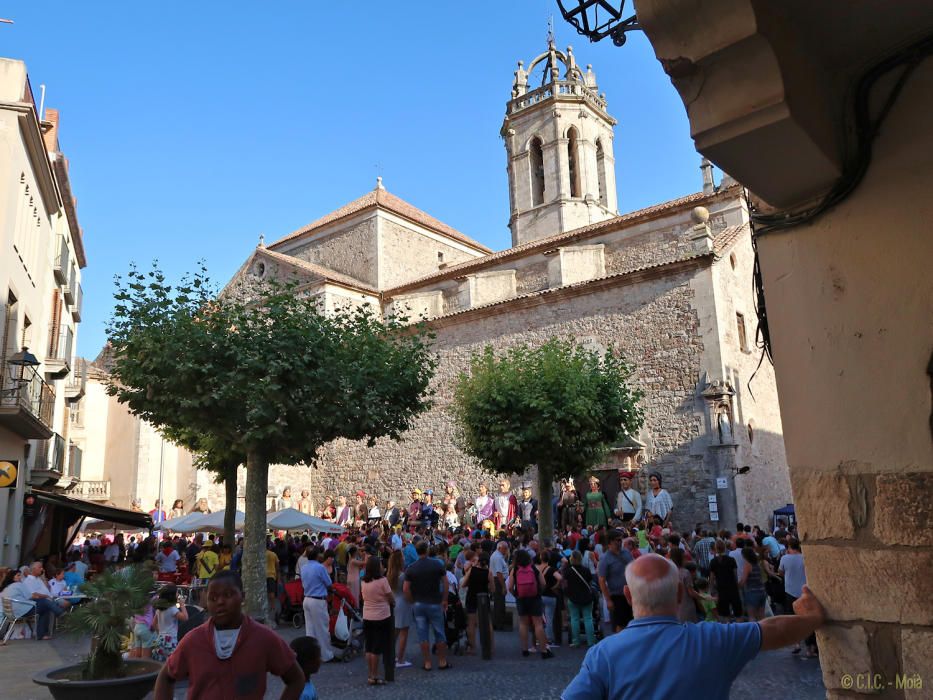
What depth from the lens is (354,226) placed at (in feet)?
104

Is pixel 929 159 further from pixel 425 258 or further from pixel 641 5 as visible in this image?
pixel 425 258

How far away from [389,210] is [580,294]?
12.6 meters

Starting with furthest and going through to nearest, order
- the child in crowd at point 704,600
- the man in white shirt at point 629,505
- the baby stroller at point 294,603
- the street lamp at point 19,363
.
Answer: the man in white shirt at point 629,505 → the street lamp at point 19,363 → the baby stroller at point 294,603 → the child in crowd at point 704,600

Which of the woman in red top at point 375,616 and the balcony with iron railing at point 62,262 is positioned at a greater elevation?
the balcony with iron railing at point 62,262

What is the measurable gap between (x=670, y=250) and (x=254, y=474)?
15.3 metres

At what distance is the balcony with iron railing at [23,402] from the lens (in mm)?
12508

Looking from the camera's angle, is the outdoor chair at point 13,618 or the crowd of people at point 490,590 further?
the outdoor chair at point 13,618

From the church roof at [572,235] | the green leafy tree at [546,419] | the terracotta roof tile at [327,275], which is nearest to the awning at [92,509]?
the green leafy tree at [546,419]

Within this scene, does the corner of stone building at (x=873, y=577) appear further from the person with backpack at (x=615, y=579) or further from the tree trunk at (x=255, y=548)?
the tree trunk at (x=255, y=548)

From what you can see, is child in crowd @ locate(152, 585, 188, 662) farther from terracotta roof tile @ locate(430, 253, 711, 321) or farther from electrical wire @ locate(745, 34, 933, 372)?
terracotta roof tile @ locate(430, 253, 711, 321)

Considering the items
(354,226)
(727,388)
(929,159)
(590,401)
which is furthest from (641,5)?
(354,226)

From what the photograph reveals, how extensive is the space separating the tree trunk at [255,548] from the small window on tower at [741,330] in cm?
1315

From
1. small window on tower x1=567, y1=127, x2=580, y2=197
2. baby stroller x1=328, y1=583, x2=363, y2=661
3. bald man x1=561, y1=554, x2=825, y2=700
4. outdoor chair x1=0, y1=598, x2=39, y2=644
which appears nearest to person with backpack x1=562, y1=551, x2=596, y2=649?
baby stroller x1=328, y1=583, x2=363, y2=661

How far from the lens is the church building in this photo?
59.9ft
